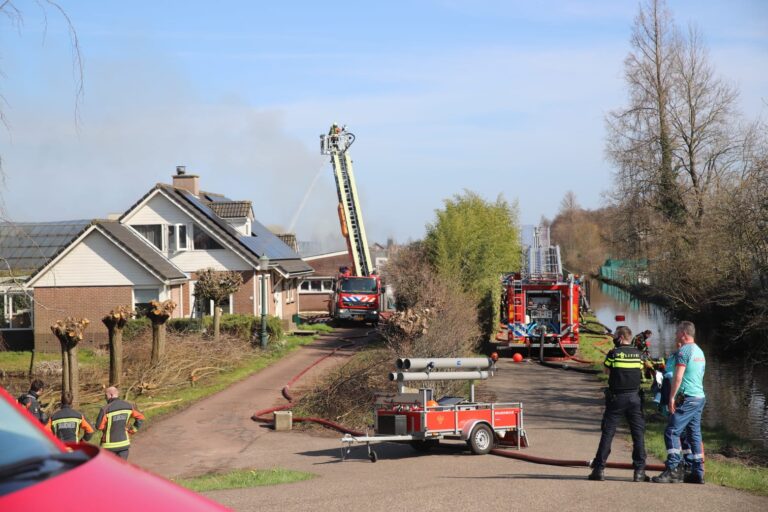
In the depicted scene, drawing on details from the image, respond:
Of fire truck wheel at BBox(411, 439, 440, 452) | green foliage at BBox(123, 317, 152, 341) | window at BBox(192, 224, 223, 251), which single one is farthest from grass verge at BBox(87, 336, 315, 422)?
window at BBox(192, 224, 223, 251)

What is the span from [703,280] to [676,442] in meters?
29.5

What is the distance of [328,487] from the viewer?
1081 cm

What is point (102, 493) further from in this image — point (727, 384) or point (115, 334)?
point (727, 384)

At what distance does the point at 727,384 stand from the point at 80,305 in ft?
81.4

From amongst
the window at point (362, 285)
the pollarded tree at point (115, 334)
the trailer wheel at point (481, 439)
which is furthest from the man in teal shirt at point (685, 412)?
the window at point (362, 285)

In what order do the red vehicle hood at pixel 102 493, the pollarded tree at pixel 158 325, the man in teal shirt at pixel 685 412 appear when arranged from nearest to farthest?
the red vehicle hood at pixel 102 493, the man in teal shirt at pixel 685 412, the pollarded tree at pixel 158 325

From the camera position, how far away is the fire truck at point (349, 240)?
4159 cm

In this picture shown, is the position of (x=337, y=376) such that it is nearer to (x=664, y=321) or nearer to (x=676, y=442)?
(x=676, y=442)

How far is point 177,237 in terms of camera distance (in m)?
39.0

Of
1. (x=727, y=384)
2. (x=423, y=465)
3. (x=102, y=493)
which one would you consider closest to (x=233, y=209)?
(x=727, y=384)

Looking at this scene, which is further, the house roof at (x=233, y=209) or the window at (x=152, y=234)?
the house roof at (x=233, y=209)

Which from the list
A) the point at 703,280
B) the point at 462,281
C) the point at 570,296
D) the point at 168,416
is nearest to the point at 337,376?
the point at 168,416

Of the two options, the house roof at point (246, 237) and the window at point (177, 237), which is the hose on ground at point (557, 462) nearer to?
the house roof at point (246, 237)

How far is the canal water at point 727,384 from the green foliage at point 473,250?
7.30 meters
